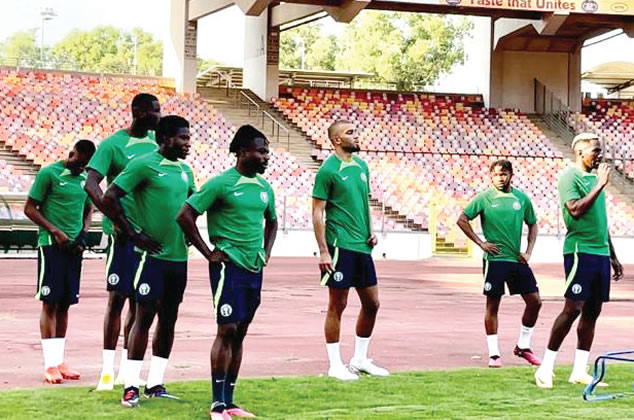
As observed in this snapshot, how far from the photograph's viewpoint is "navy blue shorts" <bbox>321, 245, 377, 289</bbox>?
35.0 feet

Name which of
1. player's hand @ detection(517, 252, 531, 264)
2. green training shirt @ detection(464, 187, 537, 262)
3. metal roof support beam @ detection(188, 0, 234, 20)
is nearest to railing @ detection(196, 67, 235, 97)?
metal roof support beam @ detection(188, 0, 234, 20)

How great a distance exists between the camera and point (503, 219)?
39.1 feet

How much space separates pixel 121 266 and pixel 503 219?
4.17 meters

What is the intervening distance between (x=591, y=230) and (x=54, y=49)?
11642 centimetres

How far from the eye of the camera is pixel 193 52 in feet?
150

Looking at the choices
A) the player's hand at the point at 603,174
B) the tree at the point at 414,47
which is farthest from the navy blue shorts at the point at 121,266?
the tree at the point at 414,47

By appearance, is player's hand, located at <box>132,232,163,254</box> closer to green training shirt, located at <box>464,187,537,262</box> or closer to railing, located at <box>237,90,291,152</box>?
green training shirt, located at <box>464,187,537,262</box>

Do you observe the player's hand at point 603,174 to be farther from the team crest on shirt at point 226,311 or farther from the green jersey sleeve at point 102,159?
the green jersey sleeve at point 102,159

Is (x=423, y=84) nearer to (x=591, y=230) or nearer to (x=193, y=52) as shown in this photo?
(x=193, y=52)

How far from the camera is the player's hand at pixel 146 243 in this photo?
873cm

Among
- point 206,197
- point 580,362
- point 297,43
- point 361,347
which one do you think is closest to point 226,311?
point 206,197

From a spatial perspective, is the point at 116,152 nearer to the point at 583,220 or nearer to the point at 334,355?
the point at 334,355

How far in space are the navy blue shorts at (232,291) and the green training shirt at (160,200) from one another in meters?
0.55

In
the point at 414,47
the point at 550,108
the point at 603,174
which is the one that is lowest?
the point at 603,174
